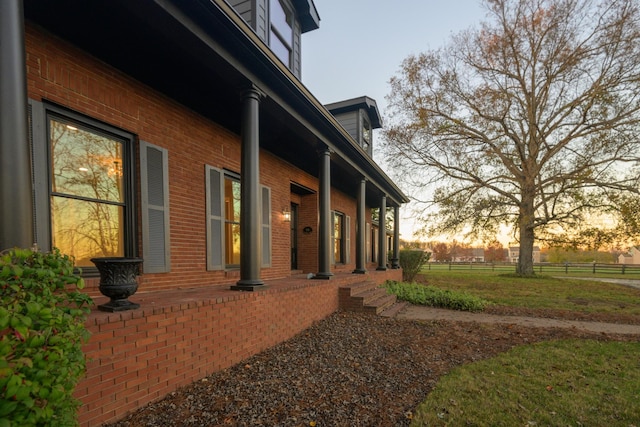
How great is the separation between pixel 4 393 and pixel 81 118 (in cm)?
336

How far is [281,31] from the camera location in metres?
6.51

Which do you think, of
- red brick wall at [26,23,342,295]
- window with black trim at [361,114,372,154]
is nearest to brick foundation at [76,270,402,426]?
red brick wall at [26,23,342,295]

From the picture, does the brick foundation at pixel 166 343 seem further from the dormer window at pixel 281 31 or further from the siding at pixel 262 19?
the dormer window at pixel 281 31

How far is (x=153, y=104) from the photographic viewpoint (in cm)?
420

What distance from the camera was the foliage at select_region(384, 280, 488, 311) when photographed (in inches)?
293

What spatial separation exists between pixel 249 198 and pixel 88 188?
6.00ft

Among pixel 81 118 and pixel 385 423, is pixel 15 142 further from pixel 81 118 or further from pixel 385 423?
pixel 385 423

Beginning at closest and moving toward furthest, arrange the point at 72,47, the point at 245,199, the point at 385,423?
1. the point at 385,423
2. the point at 72,47
3. the point at 245,199

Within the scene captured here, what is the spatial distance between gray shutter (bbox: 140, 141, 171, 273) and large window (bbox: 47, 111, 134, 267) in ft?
0.54

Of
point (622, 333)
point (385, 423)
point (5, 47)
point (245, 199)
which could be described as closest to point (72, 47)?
point (5, 47)

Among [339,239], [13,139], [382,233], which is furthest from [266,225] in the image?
[382,233]

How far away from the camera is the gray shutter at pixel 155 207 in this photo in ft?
13.1

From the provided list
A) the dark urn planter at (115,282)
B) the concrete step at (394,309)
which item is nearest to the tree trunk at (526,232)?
the concrete step at (394,309)

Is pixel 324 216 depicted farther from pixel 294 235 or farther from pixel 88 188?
pixel 88 188
